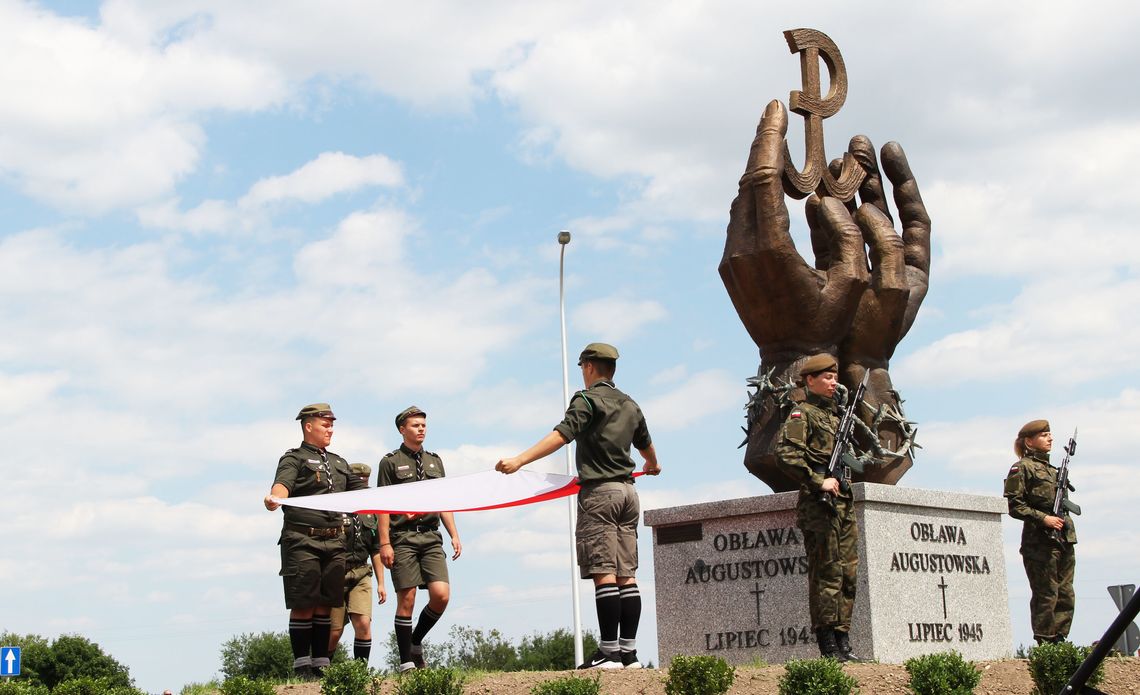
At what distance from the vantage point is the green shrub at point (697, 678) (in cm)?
716

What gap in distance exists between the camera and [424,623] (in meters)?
9.59

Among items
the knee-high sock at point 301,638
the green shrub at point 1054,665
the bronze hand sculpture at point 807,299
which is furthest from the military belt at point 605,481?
the bronze hand sculpture at point 807,299

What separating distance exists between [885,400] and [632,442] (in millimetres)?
5120

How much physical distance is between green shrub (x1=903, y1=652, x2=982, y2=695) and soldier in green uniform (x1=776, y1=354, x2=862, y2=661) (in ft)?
3.69

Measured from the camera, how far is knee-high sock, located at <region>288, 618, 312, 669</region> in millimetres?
9305

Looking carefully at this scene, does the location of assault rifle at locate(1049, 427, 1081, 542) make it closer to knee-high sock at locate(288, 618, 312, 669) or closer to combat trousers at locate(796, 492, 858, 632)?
combat trousers at locate(796, 492, 858, 632)

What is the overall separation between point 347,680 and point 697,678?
6.38 feet

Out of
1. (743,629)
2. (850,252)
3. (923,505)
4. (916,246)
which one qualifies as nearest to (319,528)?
(743,629)

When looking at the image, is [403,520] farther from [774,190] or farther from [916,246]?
[916,246]

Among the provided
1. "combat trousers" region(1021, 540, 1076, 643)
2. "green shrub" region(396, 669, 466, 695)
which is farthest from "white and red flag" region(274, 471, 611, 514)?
"combat trousers" region(1021, 540, 1076, 643)

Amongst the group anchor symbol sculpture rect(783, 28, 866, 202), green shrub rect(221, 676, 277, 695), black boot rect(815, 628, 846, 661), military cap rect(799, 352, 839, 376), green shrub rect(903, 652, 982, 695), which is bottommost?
green shrub rect(903, 652, 982, 695)

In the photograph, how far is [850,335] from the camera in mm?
13047

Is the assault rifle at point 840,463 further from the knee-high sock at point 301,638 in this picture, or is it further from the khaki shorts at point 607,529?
the knee-high sock at point 301,638

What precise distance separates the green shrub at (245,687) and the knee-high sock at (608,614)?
1.92m
